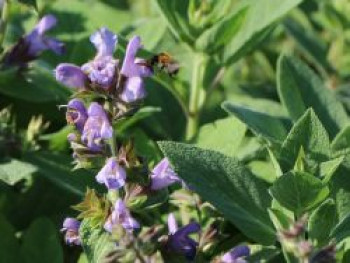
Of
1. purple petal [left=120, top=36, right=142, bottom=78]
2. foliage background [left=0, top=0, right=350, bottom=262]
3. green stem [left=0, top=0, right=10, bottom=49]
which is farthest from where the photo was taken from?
green stem [left=0, top=0, right=10, bottom=49]

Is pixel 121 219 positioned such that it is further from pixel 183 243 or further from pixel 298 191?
pixel 298 191

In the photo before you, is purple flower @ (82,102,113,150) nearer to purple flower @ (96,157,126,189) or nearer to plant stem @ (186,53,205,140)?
purple flower @ (96,157,126,189)

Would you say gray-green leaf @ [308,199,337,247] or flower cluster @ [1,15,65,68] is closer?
gray-green leaf @ [308,199,337,247]

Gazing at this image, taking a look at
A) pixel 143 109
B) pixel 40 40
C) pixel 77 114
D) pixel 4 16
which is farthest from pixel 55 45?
pixel 77 114

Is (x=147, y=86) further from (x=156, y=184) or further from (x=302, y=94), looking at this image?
(x=156, y=184)

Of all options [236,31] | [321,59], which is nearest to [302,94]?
[236,31]

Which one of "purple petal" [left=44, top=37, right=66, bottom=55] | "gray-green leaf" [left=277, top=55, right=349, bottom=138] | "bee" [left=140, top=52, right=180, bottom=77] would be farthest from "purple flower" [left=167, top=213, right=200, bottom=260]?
"purple petal" [left=44, top=37, right=66, bottom=55]
